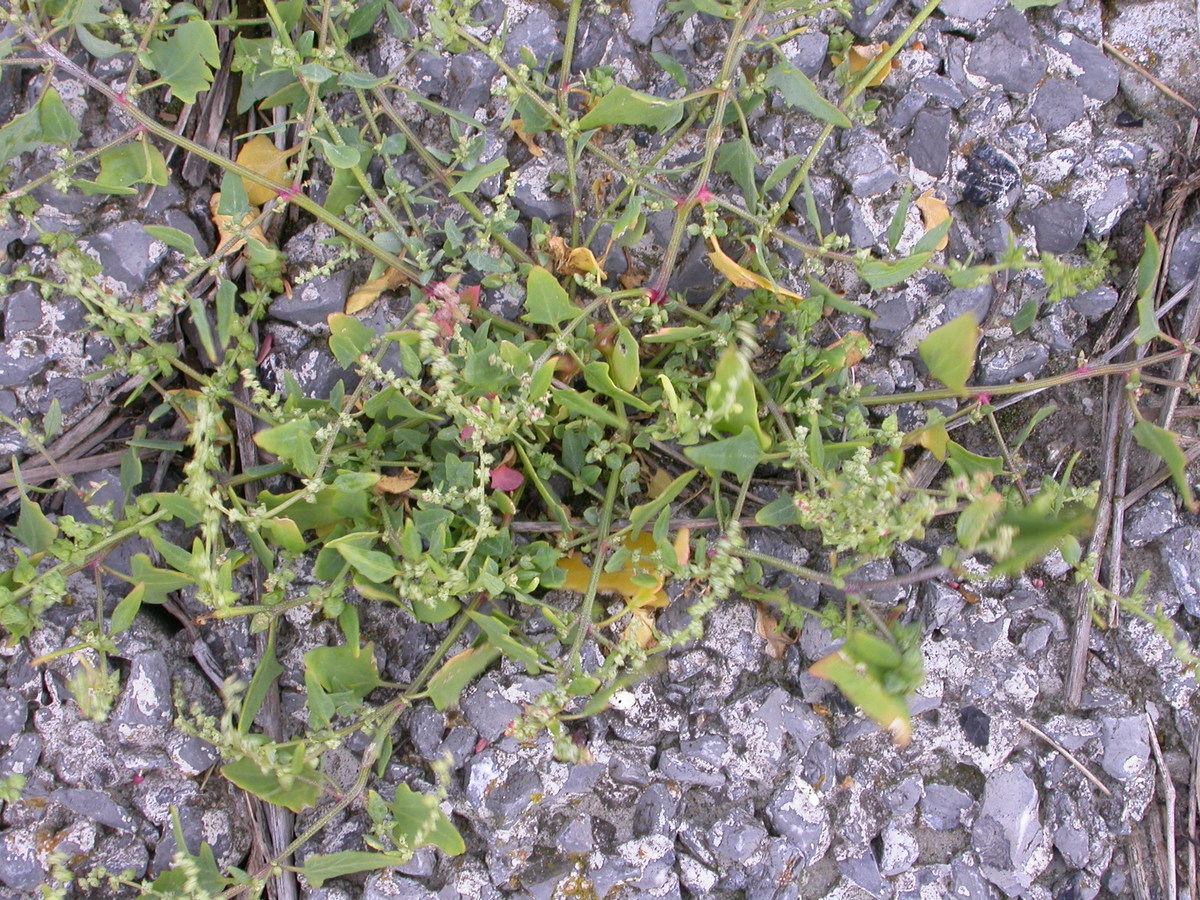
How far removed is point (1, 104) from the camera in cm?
243

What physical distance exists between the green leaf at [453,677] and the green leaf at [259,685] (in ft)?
1.32

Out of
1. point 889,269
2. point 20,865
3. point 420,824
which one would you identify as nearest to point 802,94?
point 889,269

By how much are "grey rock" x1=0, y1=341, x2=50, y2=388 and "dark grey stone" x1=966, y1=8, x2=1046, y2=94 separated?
2.54 m

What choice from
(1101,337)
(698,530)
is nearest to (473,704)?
(698,530)

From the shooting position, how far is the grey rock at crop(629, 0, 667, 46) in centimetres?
245

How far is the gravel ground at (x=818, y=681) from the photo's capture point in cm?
224

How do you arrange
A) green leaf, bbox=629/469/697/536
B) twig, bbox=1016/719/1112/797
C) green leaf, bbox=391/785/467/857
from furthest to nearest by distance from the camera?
twig, bbox=1016/719/1112/797 < green leaf, bbox=629/469/697/536 < green leaf, bbox=391/785/467/857

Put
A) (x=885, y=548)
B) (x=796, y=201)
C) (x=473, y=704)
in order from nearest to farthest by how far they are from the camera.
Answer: (x=885, y=548)
(x=473, y=704)
(x=796, y=201)

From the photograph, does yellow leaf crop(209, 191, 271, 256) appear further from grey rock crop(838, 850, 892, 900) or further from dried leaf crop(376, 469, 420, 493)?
grey rock crop(838, 850, 892, 900)

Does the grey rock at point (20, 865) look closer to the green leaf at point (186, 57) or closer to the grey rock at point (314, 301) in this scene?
the grey rock at point (314, 301)

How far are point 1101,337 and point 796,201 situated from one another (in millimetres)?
889

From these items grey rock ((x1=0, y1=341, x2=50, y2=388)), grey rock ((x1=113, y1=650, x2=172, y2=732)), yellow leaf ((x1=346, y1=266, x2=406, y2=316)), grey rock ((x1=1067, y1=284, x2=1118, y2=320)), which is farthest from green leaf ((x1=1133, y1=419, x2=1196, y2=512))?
grey rock ((x1=0, y1=341, x2=50, y2=388))

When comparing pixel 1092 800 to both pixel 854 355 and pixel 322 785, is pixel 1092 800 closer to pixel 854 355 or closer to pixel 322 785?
pixel 854 355

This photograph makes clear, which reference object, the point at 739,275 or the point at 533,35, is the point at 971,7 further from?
the point at 533,35
